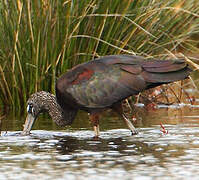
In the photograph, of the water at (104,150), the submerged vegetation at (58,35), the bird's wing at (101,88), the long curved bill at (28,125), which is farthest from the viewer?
the submerged vegetation at (58,35)

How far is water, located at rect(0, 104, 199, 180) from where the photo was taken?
5.73 metres

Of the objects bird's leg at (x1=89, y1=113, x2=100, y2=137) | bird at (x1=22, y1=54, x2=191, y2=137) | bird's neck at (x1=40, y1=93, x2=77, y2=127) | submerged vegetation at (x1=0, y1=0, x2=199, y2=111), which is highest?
submerged vegetation at (x1=0, y1=0, x2=199, y2=111)

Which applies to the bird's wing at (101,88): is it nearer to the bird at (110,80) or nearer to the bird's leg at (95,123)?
the bird at (110,80)

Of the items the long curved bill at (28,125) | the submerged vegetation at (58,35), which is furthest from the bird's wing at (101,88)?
the submerged vegetation at (58,35)

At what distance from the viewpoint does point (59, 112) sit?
8.52 meters

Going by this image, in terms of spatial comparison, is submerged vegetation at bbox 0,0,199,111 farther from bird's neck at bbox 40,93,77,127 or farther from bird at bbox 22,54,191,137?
bird at bbox 22,54,191,137

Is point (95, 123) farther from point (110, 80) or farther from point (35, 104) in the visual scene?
point (35, 104)

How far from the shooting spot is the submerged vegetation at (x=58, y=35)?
9.45m

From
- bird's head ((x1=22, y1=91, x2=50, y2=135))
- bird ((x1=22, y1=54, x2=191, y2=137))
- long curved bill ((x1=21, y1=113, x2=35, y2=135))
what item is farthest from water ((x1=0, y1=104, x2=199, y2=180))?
bird ((x1=22, y1=54, x2=191, y2=137))

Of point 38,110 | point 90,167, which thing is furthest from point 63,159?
point 38,110

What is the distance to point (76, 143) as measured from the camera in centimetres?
749

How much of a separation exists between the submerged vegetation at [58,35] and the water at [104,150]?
684 millimetres

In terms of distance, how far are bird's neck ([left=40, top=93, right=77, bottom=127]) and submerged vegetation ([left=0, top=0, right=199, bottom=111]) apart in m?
0.90

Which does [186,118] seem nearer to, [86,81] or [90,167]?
[86,81]
